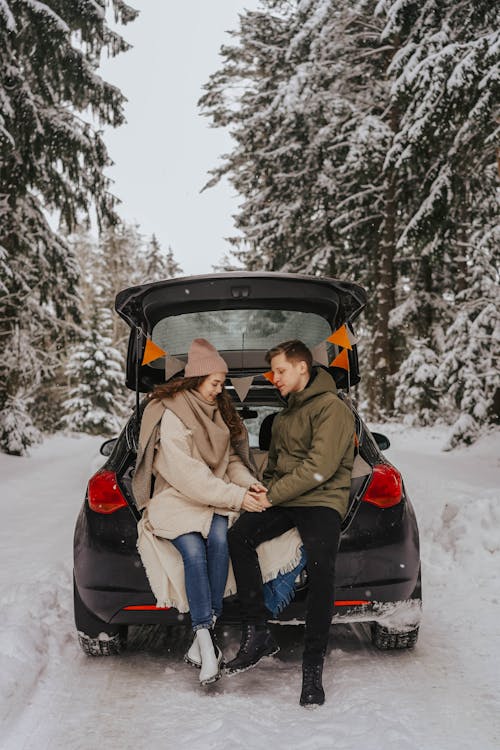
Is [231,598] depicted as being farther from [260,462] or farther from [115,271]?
[115,271]

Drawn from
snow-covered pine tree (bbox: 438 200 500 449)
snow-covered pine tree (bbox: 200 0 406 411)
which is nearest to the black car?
snow-covered pine tree (bbox: 438 200 500 449)

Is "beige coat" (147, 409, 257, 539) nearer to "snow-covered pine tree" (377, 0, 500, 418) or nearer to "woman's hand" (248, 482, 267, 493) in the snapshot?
"woman's hand" (248, 482, 267, 493)

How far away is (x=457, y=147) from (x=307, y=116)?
877 centimetres

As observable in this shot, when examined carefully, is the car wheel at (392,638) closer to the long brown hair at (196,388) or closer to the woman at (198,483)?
the woman at (198,483)

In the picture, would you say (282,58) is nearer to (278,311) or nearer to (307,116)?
(307,116)

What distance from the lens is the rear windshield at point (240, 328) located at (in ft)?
15.2

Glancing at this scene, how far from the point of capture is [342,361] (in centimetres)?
472

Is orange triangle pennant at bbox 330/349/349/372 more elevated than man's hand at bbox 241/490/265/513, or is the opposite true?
orange triangle pennant at bbox 330/349/349/372

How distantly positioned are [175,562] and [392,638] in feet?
4.48

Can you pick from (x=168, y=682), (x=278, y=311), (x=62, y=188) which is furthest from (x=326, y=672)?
(x=62, y=188)

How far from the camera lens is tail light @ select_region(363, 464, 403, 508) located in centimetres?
375

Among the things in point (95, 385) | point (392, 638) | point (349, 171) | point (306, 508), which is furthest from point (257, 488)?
point (95, 385)

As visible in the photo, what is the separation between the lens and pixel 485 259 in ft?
48.2

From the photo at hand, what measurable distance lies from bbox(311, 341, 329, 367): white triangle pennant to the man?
2.63ft
